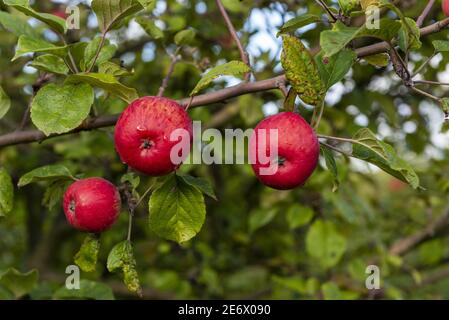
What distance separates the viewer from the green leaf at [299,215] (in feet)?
8.04

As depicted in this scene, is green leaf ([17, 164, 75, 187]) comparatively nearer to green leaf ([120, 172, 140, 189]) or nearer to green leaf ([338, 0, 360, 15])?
green leaf ([120, 172, 140, 189])

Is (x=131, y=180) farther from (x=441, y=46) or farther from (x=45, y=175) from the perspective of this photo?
(x=441, y=46)

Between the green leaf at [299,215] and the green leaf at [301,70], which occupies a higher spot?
the green leaf at [301,70]

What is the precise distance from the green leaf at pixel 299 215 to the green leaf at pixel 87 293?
35.1 inches

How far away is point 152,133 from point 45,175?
35 cm

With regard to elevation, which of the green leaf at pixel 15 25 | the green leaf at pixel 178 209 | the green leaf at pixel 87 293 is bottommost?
the green leaf at pixel 87 293

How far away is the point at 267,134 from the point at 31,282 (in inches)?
37.7

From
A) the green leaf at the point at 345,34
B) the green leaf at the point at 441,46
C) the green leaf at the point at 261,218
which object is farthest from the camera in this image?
the green leaf at the point at 261,218

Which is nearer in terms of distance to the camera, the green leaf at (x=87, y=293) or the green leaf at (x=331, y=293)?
the green leaf at (x=87, y=293)

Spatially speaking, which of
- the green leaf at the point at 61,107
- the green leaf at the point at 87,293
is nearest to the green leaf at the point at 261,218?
the green leaf at the point at 87,293

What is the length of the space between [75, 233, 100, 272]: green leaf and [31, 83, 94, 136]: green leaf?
0.31 m

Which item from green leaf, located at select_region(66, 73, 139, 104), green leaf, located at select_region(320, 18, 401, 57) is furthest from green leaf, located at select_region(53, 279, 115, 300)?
green leaf, located at select_region(320, 18, 401, 57)

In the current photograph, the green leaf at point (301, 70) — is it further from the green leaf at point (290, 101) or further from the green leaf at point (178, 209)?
the green leaf at point (178, 209)
